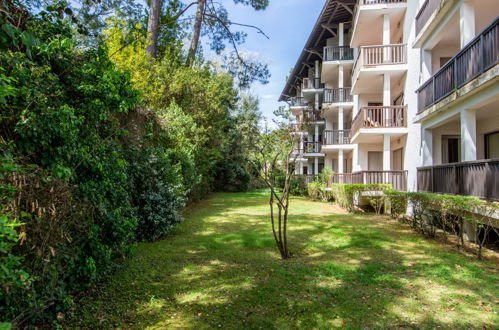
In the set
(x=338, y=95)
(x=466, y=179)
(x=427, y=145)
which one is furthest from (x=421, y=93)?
(x=338, y=95)

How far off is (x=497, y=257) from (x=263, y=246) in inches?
210

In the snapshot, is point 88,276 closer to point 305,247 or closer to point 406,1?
point 305,247

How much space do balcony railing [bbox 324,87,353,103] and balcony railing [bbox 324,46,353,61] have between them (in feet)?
7.71

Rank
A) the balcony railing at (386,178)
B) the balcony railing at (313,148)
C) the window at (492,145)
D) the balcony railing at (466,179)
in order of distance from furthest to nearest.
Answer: the balcony railing at (313,148), the balcony railing at (386,178), the window at (492,145), the balcony railing at (466,179)

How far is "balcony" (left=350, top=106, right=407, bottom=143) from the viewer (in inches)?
558

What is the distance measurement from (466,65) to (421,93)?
3902 millimetres

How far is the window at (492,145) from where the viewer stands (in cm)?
1029

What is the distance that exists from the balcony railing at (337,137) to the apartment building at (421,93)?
0.10m

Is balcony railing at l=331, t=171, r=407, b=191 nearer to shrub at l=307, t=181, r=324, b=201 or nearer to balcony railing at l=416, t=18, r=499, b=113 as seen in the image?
balcony railing at l=416, t=18, r=499, b=113

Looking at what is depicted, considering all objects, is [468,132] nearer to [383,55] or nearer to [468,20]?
[468,20]

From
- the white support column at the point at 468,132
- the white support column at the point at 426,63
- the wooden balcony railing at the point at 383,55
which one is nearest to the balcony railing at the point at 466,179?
the white support column at the point at 468,132

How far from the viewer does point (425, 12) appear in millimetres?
11461

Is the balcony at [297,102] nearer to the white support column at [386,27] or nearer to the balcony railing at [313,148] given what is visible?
the balcony railing at [313,148]

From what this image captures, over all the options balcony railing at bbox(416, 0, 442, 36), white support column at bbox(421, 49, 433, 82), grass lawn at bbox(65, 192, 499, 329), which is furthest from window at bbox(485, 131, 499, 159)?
grass lawn at bbox(65, 192, 499, 329)
